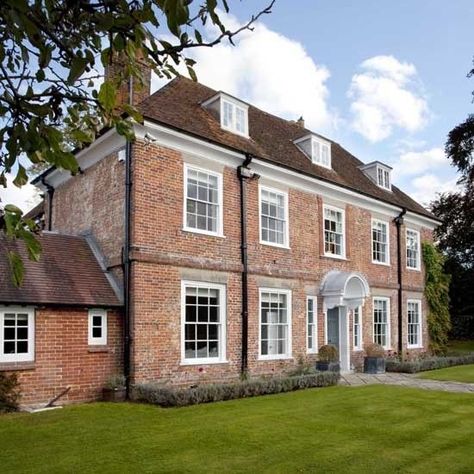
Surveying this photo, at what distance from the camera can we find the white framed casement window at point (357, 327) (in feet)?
64.2

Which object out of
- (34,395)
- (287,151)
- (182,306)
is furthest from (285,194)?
(34,395)

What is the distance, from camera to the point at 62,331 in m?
12.2

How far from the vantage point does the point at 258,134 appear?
1844cm

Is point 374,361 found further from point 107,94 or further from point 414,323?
point 107,94

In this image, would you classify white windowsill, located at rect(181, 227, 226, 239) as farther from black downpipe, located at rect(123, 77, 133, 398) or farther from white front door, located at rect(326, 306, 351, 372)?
white front door, located at rect(326, 306, 351, 372)

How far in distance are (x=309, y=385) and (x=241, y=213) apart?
198 inches

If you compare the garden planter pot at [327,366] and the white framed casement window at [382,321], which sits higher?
the white framed casement window at [382,321]

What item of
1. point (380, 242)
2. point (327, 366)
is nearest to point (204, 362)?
point (327, 366)

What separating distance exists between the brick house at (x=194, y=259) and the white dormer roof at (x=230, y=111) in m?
0.04

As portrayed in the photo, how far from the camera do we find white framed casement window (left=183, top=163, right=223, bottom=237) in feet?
47.4

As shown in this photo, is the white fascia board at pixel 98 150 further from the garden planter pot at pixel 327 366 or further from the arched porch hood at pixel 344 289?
the garden planter pot at pixel 327 366

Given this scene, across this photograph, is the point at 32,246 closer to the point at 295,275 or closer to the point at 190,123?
the point at 190,123

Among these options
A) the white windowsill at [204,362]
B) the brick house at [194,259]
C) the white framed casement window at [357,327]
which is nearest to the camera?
the brick house at [194,259]

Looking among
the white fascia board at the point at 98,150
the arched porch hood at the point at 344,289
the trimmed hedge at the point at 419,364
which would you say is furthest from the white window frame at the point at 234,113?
the trimmed hedge at the point at 419,364
